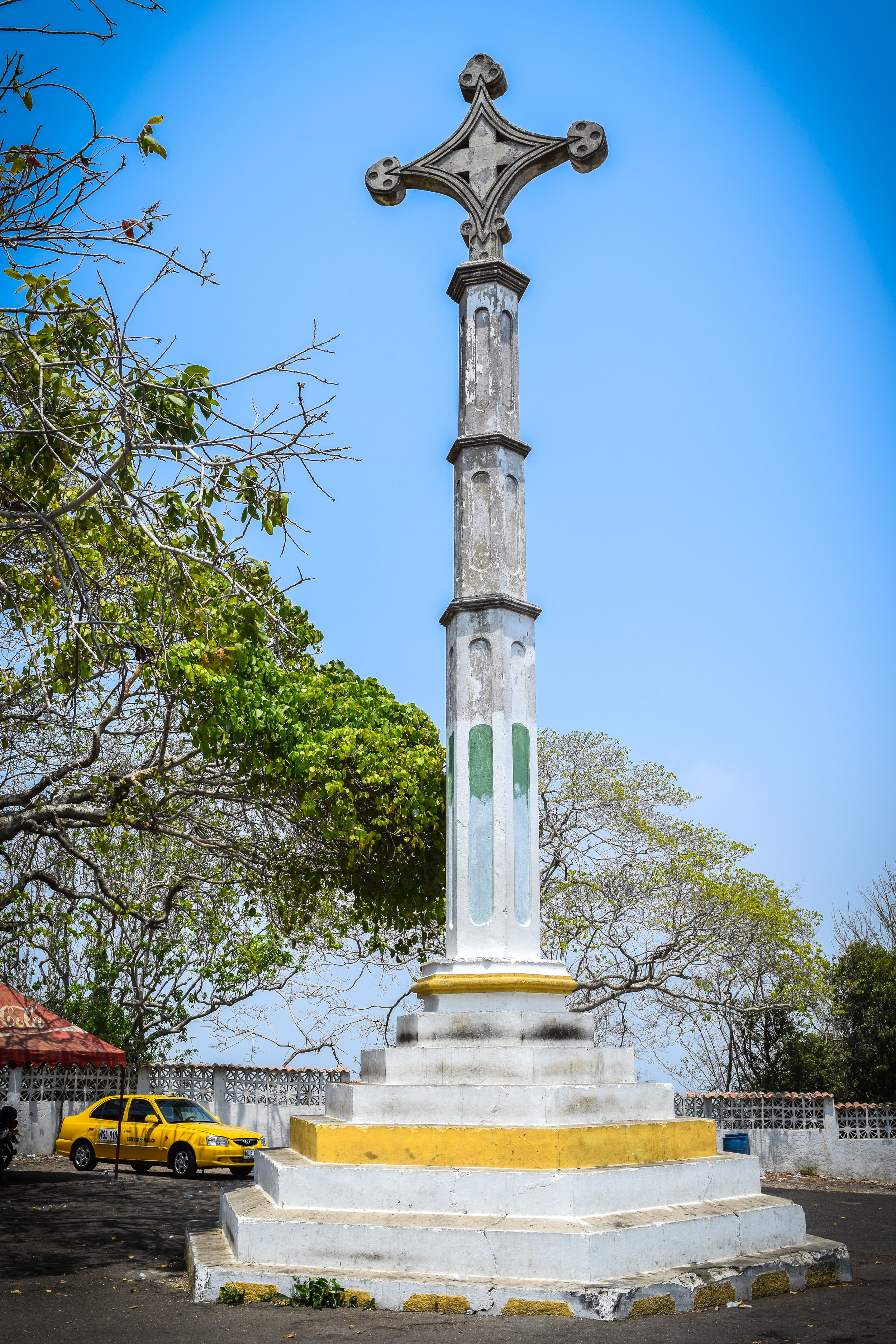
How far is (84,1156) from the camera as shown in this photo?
59.9 feet

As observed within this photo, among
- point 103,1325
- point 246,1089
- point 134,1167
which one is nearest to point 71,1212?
point 103,1325

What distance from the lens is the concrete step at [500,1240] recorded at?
5941 millimetres

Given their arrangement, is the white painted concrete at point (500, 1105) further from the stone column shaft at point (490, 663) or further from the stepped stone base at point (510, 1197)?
the stone column shaft at point (490, 663)

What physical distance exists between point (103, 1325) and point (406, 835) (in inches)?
277

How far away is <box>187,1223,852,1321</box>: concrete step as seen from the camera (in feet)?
18.8

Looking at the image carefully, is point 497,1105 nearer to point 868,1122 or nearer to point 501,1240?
point 501,1240

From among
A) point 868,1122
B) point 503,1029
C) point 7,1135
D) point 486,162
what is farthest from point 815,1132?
point 486,162

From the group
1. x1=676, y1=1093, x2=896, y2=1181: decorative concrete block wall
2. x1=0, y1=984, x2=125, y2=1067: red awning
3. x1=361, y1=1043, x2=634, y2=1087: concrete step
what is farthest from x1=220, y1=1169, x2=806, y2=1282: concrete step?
x1=676, y1=1093, x2=896, y2=1181: decorative concrete block wall

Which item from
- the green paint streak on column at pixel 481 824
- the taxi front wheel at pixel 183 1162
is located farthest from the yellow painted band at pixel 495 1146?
the taxi front wheel at pixel 183 1162

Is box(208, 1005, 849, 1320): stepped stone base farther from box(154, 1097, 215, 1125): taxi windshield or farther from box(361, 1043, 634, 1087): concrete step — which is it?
box(154, 1097, 215, 1125): taxi windshield

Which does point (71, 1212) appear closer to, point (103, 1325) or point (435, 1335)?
point (103, 1325)

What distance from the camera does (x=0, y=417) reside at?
7.15 metres

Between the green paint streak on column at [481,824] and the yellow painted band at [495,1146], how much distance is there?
5.32 feet

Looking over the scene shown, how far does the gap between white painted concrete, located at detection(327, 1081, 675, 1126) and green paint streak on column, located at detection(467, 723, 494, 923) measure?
1.12 m
